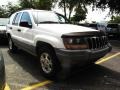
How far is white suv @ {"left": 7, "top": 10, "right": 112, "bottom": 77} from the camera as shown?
19.2ft

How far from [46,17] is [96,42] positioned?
2008mm

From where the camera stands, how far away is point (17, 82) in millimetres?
6066

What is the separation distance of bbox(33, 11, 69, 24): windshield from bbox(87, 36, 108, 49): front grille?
65.5 inches

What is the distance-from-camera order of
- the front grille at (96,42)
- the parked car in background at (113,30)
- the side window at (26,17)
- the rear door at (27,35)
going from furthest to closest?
the parked car in background at (113,30)
the side window at (26,17)
the rear door at (27,35)
the front grille at (96,42)

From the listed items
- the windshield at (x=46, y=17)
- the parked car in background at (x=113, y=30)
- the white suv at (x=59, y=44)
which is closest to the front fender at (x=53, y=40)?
the white suv at (x=59, y=44)

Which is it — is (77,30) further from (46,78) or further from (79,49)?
(46,78)

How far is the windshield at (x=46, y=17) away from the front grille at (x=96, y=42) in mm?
1663

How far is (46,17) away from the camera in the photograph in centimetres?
761

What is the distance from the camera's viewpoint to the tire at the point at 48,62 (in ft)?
20.0

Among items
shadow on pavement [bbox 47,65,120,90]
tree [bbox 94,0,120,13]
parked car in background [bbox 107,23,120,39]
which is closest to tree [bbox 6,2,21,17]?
parked car in background [bbox 107,23,120,39]

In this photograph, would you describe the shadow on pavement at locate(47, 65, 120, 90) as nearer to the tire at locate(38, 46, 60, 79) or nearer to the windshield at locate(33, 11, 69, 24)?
the tire at locate(38, 46, 60, 79)

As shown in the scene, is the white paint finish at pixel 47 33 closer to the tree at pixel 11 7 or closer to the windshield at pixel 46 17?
the windshield at pixel 46 17

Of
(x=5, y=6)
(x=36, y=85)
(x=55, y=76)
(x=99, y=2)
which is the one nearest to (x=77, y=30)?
(x=55, y=76)

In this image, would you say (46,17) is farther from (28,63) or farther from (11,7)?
(11,7)
